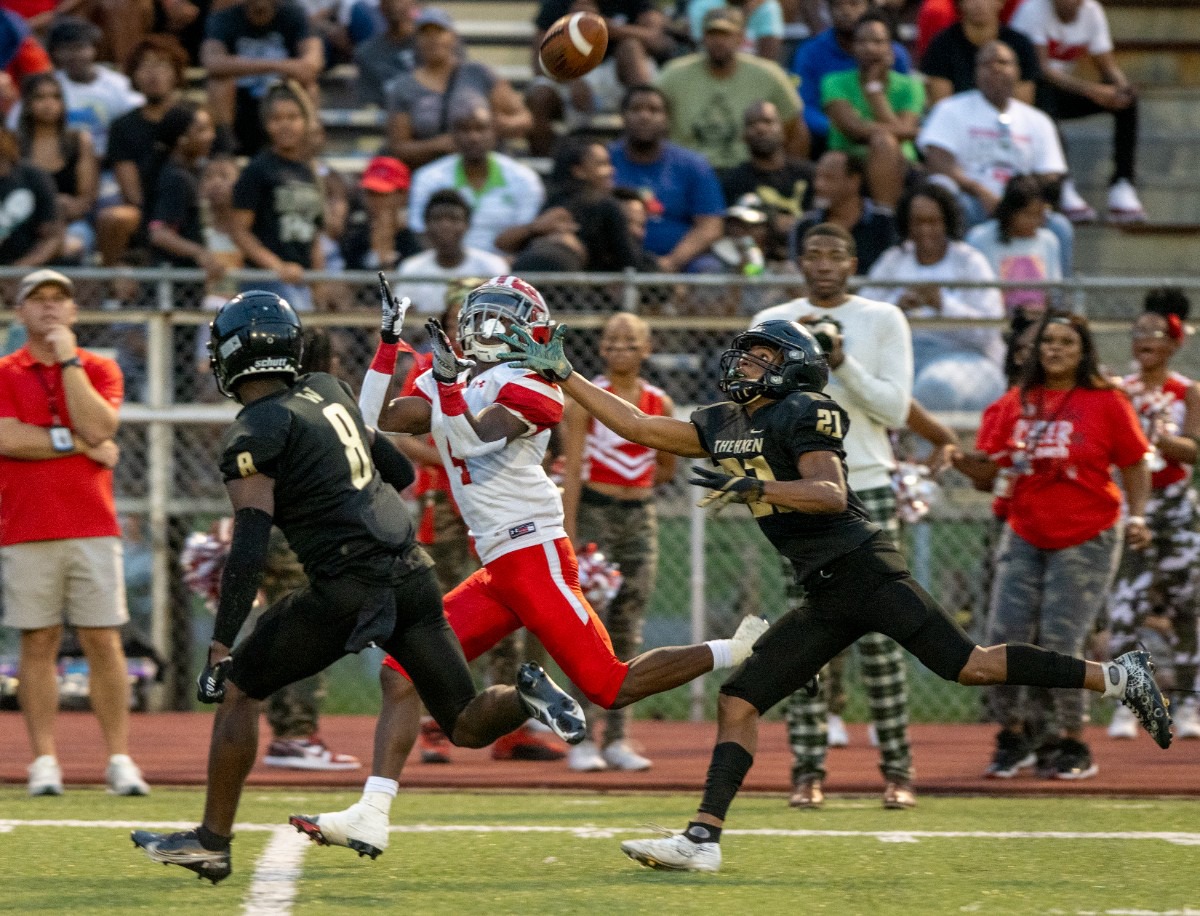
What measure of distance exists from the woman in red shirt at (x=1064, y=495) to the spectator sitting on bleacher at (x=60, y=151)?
628 centimetres

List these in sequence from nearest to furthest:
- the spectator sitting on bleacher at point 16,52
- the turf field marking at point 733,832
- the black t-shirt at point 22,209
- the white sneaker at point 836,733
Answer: the turf field marking at point 733,832 < the white sneaker at point 836,733 < the black t-shirt at point 22,209 < the spectator sitting on bleacher at point 16,52

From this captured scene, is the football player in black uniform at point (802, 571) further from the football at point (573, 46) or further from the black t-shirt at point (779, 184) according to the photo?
the black t-shirt at point (779, 184)

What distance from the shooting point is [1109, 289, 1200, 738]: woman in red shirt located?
9.30m

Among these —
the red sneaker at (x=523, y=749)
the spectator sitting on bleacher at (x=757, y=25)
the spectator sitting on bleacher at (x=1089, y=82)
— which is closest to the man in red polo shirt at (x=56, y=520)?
the red sneaker at (x=523, y=749)

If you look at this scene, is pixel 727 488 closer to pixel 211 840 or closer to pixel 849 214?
pixel 211 840

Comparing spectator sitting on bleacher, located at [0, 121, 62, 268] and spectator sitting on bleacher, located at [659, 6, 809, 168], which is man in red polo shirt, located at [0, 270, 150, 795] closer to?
spectator sitting on bleacher, located at [0, 121, 62, 268]

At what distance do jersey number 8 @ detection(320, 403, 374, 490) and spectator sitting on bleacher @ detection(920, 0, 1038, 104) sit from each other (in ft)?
26.1

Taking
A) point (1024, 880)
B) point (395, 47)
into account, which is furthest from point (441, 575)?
point (395, 47)

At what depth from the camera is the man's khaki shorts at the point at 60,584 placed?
805 cm

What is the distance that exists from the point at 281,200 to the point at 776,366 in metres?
5.70

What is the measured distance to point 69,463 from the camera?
26.4 feet

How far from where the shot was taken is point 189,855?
18.8 ft

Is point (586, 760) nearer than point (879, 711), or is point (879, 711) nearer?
point (879, 711)

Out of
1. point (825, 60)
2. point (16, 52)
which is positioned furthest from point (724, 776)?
point (16, 52)
